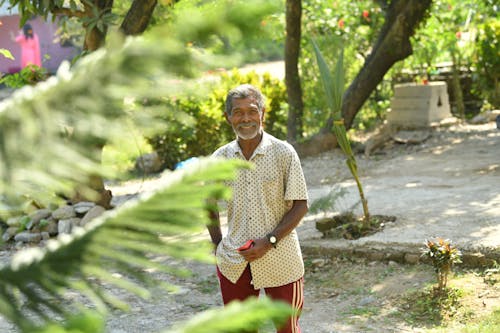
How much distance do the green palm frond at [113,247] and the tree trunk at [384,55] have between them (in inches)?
411

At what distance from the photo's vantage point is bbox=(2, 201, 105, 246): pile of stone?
8016mm

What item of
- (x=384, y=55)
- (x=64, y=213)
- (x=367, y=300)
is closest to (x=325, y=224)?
Result: (x=367, y=300)

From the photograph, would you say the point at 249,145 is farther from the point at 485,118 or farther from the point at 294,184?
the point at 485,118

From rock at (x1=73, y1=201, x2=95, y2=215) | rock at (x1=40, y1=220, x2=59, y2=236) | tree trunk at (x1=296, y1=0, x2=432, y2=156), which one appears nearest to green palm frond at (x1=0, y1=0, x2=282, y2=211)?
rock at (x1=73, y1=201, x2=95, y2=215)

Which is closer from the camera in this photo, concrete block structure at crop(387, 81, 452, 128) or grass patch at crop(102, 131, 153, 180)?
grass patch at crop(102, 131, 153, 180)

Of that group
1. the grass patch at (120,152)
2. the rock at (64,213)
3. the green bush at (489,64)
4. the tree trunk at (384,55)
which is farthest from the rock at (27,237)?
the green bush at (489,64)

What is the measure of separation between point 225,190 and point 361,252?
18.9ft

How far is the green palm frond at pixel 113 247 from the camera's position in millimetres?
687

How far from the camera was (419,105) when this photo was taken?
13.0m

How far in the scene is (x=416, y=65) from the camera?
1446cm

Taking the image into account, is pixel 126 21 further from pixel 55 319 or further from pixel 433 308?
pixel 55 319

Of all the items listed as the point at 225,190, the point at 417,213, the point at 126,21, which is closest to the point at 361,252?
the point at 417,213

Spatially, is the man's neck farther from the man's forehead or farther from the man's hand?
the man's hand

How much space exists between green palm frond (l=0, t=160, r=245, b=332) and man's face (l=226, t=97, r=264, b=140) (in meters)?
2.77
